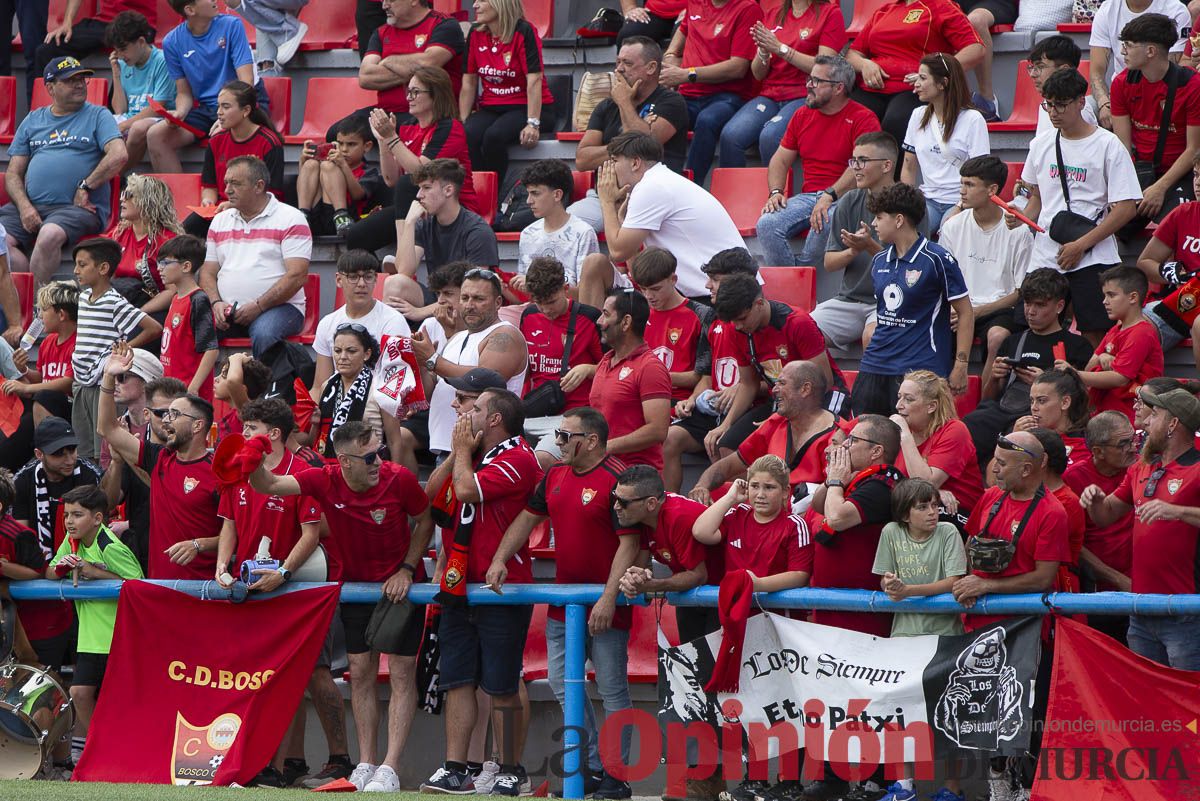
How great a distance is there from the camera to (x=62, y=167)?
41.4ft

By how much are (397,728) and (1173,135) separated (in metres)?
5.65

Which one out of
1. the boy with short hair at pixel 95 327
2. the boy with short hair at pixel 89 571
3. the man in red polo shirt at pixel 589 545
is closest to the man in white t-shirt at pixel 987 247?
the man in red polo shirt at pixel 589 545

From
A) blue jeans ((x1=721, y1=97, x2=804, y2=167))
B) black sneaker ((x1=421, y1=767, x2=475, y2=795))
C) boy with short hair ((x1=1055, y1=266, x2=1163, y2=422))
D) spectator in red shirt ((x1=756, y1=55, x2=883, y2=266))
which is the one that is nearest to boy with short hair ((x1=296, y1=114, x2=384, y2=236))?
blue jeans ((x1=721, y1=97, x2=804, y2=167))

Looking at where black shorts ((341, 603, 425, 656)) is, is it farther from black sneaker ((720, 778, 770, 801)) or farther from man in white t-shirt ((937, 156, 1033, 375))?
man in white t-shirt ((937, 156, 1033, 375))

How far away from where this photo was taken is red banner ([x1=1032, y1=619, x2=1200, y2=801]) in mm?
6398

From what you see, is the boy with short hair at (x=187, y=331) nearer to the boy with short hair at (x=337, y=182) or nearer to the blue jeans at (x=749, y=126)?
the boy with short hair at (x=337, y=182)

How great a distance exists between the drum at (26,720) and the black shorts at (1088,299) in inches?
226

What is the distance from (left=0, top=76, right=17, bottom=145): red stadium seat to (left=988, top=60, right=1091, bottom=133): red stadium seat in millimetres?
8067

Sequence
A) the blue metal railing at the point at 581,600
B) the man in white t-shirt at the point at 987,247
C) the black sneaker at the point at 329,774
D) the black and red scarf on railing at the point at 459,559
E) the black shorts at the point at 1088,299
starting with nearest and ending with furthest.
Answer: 1. the blue metal railing at the point at 581,600
2. the black and red scarf on railing at the point at 459,559
3. the black sneaker at the point at 329,774
4. the black shorts at the point at 1088,299
5. the man in white t-shirt at the point at 987,247

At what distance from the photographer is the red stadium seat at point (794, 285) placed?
993cm

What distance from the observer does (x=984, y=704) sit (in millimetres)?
6824

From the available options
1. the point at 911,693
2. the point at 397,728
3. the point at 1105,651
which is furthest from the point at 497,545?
the point at 1105,651

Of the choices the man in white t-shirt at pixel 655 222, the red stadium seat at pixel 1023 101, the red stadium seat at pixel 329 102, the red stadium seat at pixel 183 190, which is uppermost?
the red stadium seat at pixel 329 102

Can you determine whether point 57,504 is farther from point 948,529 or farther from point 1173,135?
point 1173,135
